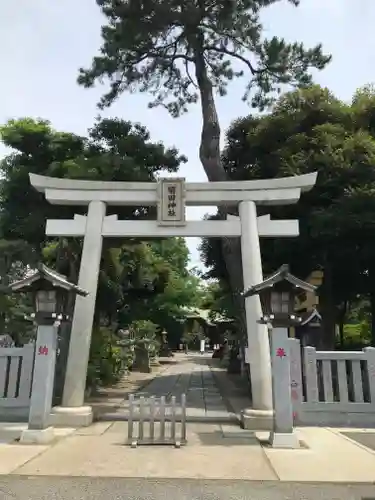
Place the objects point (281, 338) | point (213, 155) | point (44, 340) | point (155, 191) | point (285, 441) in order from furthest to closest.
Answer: point (213, 155) → point (155, 191) → point (44, 340) → point (281, 338) → point (285, 441)

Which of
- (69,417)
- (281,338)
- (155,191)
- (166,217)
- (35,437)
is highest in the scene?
(155,191)

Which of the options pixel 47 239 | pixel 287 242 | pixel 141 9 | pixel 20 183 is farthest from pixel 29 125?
pixel 287 242

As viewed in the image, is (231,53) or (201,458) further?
(231,53)

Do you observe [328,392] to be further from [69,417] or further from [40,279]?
[40,279]

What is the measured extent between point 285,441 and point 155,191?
7.03 metres

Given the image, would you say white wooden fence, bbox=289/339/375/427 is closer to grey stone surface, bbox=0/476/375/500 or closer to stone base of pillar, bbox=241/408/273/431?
stone base of pillar, bbox=241/408/273/431

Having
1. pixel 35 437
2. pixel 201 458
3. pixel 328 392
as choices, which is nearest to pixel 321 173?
pixel 328 392

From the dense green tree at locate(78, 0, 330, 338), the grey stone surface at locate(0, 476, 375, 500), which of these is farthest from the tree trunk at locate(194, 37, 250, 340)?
the grey stone surface at locate(0, 476, 375, 500)

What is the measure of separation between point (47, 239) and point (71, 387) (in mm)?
8217

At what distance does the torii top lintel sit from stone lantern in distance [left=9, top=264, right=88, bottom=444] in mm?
3177

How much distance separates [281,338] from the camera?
367 inches

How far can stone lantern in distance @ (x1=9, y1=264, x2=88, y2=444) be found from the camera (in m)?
8.92

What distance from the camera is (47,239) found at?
1780 cm

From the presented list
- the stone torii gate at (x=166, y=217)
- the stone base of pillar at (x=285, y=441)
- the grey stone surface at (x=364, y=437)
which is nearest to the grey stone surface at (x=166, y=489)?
the stone base of pillar at (x=285, y=441)
